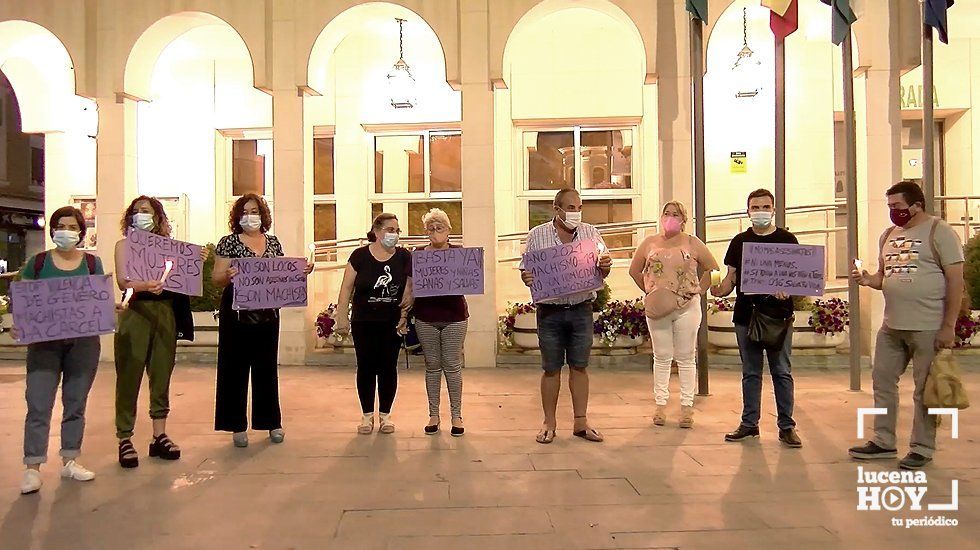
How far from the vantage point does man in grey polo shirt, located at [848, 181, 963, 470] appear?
4.85m

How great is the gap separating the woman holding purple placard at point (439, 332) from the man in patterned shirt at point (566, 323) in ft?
2.28

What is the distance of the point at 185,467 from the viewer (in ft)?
17.1

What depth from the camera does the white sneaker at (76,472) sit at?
4844 millimetres

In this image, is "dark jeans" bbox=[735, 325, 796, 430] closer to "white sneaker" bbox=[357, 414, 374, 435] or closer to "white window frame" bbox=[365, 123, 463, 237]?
"white sneaker" bbox=[357, 414, 374, 435]

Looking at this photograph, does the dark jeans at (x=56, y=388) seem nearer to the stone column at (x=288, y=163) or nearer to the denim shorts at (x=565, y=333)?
the denim shorts at (x=565, y=333)

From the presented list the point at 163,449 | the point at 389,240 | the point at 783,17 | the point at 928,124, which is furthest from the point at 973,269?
the point at 163,449

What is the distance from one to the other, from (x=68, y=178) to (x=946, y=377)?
562 inches

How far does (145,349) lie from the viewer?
211 inches

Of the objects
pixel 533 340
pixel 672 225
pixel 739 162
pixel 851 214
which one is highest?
pixel 739 162

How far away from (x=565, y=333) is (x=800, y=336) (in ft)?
18.1

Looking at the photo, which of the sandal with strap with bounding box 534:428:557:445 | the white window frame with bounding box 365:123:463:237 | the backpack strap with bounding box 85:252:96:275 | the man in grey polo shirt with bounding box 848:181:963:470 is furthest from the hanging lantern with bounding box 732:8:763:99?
the backpack strap with bounding box 85:252:96:275

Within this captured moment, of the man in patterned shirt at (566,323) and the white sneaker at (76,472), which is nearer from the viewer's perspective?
the white sneaker at (76,472)

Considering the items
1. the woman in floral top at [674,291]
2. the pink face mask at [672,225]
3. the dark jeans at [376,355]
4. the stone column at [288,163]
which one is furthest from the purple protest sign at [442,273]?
the stone column at [288,163]

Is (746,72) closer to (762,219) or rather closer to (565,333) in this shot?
(762,219)
